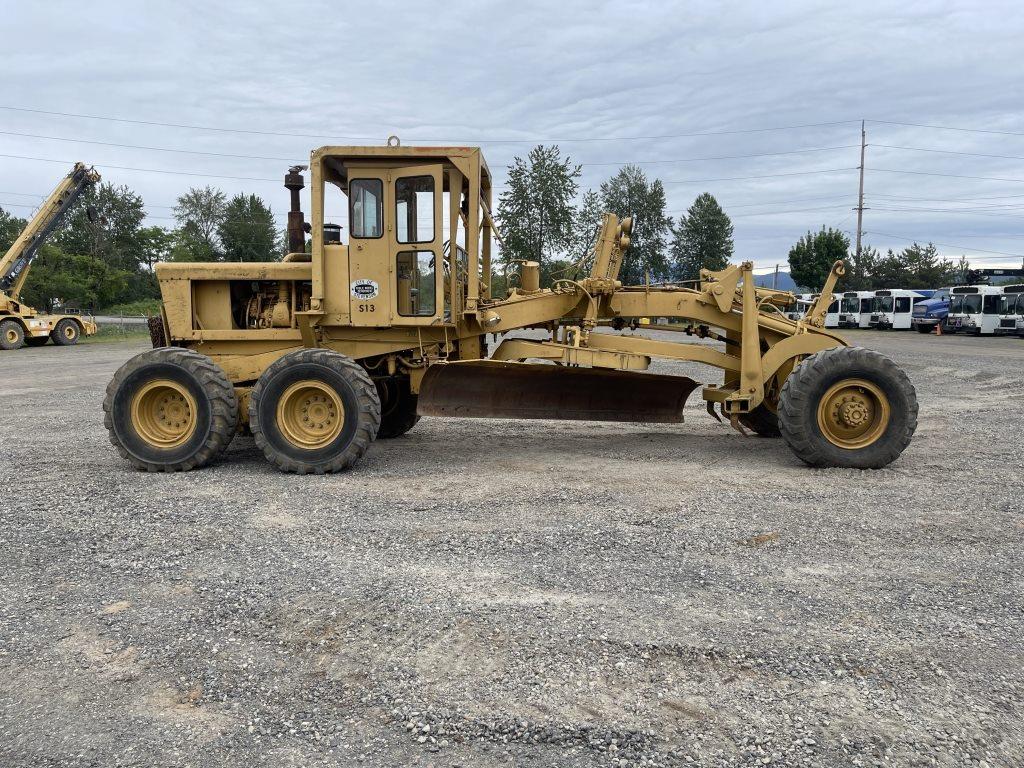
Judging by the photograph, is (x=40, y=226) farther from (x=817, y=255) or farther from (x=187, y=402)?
(x=817, y=255)

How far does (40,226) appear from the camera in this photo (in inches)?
1097

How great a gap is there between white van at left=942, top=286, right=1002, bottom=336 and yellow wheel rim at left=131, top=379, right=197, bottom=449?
38.4 metres

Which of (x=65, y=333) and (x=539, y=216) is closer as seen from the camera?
(x=539, y=216)

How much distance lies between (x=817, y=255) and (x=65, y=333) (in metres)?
52.0

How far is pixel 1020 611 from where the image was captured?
12.9ft

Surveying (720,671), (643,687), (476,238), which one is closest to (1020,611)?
(720,671)

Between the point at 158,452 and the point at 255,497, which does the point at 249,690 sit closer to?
the point at 255,497

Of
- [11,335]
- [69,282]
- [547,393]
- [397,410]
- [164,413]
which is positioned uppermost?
[69,282]

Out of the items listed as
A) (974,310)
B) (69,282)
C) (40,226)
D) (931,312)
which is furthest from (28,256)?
(931,312)

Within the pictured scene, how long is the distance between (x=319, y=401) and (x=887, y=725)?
545 cm

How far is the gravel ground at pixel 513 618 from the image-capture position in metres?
2.90

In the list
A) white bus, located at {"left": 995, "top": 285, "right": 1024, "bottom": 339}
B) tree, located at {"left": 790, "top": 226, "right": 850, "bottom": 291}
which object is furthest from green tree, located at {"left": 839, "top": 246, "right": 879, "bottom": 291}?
white bus, located at {"left": 995, "top": 285, "right": 1024, "bottom": 339}

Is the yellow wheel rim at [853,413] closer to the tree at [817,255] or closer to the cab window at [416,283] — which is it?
the cab window at [416,283]

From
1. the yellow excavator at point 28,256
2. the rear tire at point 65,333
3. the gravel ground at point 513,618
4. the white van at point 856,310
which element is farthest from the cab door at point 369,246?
the white van at point 856,310
